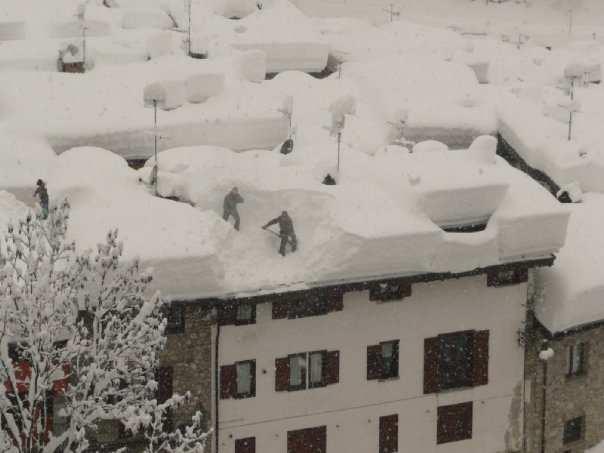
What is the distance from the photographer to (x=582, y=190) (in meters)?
38.5

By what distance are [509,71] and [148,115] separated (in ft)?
60.6

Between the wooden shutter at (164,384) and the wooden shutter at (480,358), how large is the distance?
9261 millimetres

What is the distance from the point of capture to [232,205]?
32531 millimetres

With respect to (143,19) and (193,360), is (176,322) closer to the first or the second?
(193,360)

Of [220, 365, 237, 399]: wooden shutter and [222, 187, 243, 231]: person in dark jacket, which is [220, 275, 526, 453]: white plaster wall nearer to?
[220, 365, 237, 399]: wooden shutter

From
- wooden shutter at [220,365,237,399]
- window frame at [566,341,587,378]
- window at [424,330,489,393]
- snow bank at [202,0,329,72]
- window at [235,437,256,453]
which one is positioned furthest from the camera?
snow bank at [202,0,329,72]

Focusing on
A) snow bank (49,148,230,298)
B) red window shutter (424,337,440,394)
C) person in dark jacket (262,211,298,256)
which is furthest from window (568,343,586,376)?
snow bank (49,148,230,298)

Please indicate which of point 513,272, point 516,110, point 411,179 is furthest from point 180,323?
point 516,110

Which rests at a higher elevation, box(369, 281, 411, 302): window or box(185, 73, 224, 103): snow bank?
box(185, 73, 224, 103): snow bank

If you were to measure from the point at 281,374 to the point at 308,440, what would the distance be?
231cm

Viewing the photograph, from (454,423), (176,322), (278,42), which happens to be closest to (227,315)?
(176,322)

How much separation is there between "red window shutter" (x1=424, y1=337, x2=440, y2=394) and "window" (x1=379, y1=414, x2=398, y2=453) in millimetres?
1310

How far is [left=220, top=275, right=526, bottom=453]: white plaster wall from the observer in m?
33.2

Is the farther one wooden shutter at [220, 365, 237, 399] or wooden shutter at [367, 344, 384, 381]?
wooden shutter at [367, 344, 384, 381]
